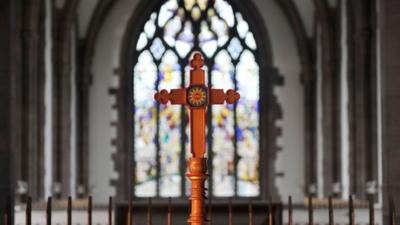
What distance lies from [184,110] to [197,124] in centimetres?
1880

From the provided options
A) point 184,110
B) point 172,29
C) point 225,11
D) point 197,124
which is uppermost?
point 225,11

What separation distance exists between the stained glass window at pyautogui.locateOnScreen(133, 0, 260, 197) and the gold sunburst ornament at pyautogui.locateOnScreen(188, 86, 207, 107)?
60.8 ft

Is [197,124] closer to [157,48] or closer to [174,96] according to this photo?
[174,96]

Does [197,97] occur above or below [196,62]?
below

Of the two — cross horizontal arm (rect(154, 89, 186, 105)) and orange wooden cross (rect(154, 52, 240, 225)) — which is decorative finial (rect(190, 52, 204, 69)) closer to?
orange wooden cross (rect(154, 52, 240, 225))

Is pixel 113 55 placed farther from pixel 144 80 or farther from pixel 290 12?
pixel 290 12

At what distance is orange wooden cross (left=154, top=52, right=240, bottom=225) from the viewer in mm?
8477

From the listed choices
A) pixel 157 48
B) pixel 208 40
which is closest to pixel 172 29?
pixel 157 48

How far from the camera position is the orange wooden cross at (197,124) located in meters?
8.48

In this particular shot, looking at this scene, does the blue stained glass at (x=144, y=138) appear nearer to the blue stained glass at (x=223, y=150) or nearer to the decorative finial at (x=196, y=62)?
the blue stained glass at (x=223, y=150)

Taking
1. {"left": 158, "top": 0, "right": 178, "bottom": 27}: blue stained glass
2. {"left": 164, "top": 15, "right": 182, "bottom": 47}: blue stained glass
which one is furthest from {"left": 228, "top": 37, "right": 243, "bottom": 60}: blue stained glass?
{"left": 158, "top": 0, "right": 178, "bottom": 27}: blue stained glass

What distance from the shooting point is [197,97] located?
8680 mm

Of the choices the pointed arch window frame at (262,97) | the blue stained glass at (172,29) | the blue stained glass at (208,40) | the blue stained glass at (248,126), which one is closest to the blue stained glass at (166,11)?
the blue stained glass at (172,29)

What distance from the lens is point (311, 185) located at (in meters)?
26.3
